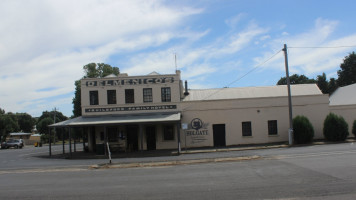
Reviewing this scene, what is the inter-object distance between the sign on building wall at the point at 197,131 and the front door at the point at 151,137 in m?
2.98

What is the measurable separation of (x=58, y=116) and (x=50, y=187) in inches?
4225

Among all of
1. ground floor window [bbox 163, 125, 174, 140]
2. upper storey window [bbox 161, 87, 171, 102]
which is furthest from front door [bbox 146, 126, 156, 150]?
upper storey window [bbox 161, 87, 171, 102]

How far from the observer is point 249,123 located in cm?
2725

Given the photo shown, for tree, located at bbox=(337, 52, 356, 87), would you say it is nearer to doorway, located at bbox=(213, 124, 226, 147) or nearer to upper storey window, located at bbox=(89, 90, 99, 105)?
doorway, located at bbox=(213, 124, 226, 147)

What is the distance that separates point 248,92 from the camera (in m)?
30.3

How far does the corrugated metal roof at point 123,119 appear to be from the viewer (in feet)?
79.9

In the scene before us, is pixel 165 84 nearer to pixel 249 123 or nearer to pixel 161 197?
pixel 249 123

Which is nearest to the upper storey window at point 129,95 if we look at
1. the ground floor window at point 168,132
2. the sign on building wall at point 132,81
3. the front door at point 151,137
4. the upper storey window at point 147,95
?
the sign on building wall at point 132,81

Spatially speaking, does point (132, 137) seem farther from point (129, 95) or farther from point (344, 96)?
point (344, 96)

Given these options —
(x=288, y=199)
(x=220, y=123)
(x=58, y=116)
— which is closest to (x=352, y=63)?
(x=220, y=123)

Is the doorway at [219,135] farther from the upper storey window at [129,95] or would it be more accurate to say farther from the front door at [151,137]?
the upper storey window at [129,95]

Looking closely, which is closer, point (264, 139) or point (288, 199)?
point (288, 199)

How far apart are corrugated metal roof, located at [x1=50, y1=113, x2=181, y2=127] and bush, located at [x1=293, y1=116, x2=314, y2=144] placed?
9606 mm

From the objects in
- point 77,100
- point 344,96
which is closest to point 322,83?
point 344,96
